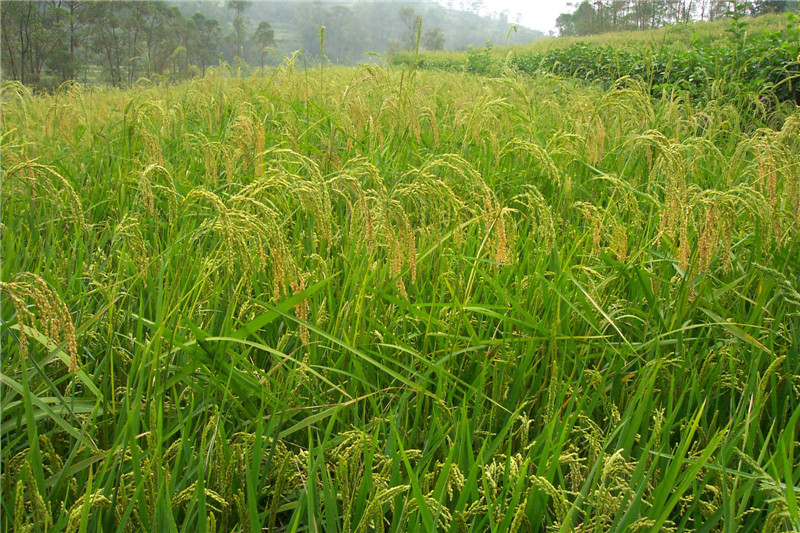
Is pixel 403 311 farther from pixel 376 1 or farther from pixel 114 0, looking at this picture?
pixel 376 1

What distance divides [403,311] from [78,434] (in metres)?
0.87

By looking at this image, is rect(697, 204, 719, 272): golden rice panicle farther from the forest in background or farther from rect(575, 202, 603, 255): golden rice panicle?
the forest in background

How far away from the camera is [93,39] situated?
1588 cm

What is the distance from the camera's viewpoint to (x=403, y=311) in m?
1.57

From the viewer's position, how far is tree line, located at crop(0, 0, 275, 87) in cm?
1223

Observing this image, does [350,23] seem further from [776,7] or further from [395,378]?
[395,378]

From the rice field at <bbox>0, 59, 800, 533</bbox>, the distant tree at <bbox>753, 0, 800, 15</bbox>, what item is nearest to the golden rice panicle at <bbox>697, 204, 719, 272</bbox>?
the rice field at <bbox>0, 59, 800, 533</bbox>

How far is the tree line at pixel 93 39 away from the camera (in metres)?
12.2

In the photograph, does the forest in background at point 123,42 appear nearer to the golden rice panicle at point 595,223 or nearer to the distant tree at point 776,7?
the golden rice panicle at point 595,223

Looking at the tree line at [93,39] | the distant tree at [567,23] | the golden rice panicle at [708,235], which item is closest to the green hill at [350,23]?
the distant tree at [567,23]

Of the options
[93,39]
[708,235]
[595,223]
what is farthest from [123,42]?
[708,235]

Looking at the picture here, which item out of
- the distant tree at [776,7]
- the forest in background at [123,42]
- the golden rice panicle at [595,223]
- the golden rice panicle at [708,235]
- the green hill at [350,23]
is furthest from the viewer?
the green hill at [350,23]

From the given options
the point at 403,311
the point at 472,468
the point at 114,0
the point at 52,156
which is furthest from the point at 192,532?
the point at 114,0

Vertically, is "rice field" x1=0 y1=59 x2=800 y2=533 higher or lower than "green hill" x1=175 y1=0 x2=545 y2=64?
lower
